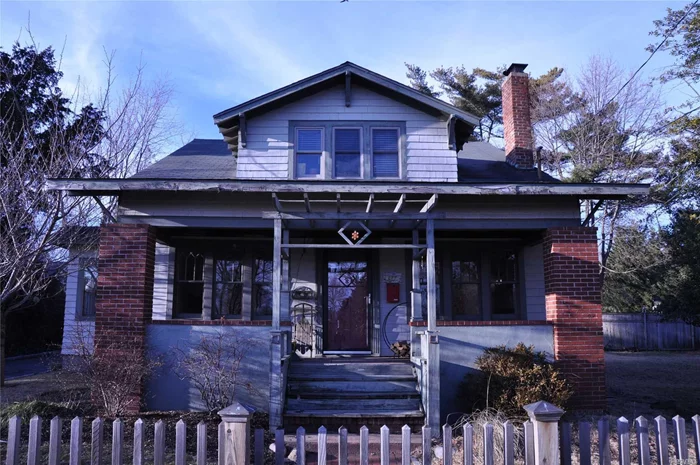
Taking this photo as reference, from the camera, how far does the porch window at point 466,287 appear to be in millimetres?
12672

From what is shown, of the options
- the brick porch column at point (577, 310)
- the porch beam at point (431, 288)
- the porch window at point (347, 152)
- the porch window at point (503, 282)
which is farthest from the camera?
the porch window at point (503, 282)

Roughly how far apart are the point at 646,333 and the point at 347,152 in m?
21.1

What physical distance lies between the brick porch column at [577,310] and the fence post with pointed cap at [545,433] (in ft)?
17.6

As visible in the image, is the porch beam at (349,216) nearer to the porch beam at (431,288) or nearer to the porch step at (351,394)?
the porch beam at (431,288)

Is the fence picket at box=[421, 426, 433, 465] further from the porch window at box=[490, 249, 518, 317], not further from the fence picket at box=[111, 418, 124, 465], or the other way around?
the porch window at box=[490, 249, 518, 317]

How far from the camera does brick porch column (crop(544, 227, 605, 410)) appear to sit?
9.62 metres

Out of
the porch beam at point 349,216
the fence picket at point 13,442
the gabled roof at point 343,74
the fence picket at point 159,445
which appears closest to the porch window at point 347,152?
the gabled roof at point 343,74

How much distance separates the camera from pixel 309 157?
453 inches

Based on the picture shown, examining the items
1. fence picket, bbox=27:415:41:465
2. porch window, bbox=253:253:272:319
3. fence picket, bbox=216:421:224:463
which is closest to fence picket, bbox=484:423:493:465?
fence picket, bbox=216:421:224:463

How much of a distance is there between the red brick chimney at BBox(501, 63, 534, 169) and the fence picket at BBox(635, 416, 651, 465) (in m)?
8.46

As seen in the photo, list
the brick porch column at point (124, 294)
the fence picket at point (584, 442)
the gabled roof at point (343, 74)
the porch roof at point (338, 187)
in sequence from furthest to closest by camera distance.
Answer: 1. the gabled roof at point (343, 74)
2. the brick porch column at point (124, 294)
3. the porch roof at point (338, 187)
4. the fence picket at point (584, 442)

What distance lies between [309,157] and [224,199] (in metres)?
2.18

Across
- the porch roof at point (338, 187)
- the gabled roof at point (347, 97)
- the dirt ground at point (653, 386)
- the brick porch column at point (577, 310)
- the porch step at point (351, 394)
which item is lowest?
the dirt ground at point (653, 386)

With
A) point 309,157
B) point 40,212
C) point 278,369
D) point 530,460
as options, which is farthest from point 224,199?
point 530,460
